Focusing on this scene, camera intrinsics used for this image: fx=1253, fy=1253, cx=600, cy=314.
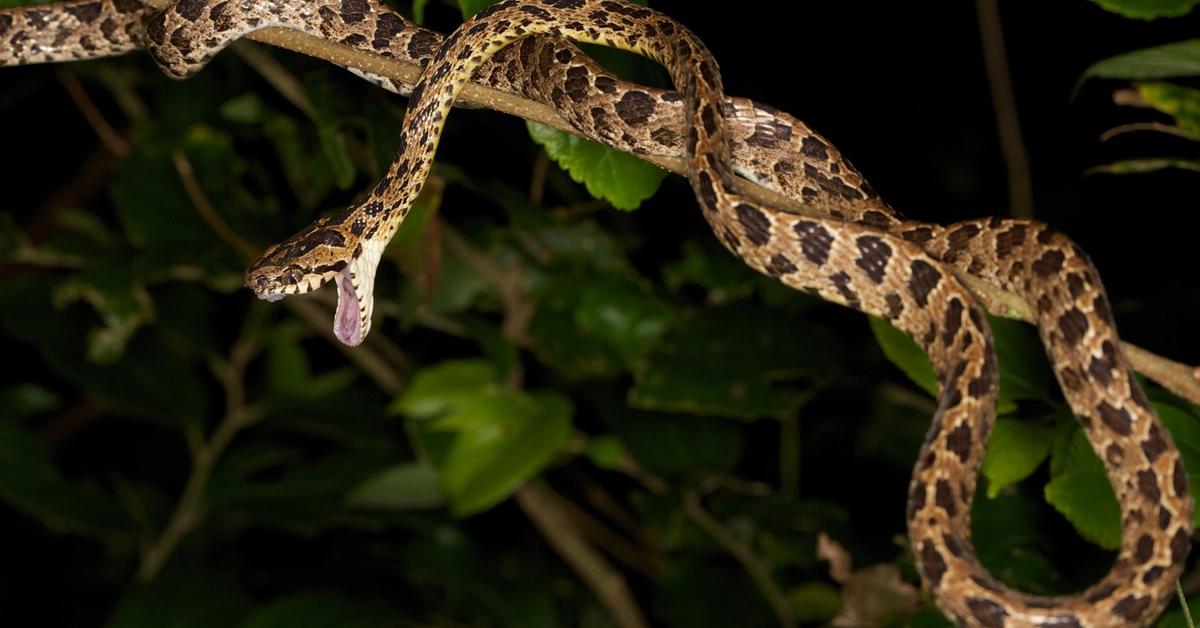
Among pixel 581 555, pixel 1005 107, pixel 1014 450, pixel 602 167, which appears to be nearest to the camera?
pixel 1014 450

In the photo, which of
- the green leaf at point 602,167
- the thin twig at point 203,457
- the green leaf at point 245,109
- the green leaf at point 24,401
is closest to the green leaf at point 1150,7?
the green leaf at point 602,167

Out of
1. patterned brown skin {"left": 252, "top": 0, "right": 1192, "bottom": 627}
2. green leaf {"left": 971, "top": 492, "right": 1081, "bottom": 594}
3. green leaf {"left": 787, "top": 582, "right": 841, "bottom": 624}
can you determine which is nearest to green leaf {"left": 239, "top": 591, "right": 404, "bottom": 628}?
green leaf {"left": 787, "top": 582, "right": 841, "bottom": 624}

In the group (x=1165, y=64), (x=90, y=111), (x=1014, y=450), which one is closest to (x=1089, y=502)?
(x=1014, y=450)

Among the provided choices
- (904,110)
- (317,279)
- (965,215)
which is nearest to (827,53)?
(904,110)

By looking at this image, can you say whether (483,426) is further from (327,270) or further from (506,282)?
(327,270)

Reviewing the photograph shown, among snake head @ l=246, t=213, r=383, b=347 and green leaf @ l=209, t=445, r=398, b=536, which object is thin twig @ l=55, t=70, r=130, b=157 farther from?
snake head @ l=246, t=213, r=383, b=347

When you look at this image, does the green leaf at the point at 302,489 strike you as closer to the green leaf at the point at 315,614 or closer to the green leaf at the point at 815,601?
the green leaf at the point at 315,614
